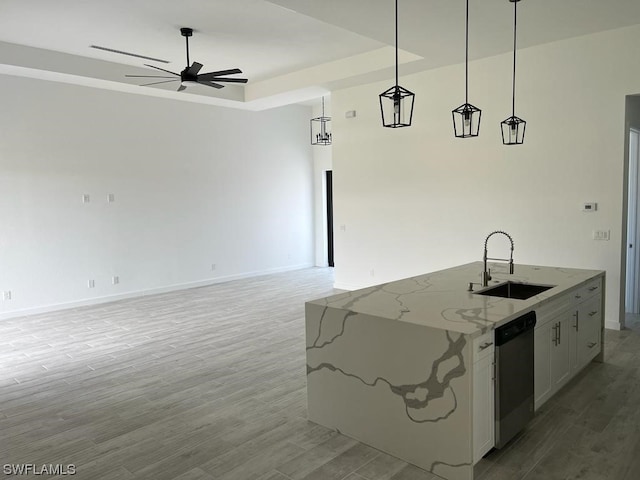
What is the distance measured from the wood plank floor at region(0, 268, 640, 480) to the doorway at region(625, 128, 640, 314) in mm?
1267

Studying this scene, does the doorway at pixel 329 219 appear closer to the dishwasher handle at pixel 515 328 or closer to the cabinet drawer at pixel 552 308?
the cabinet drawer at pixel 552 308

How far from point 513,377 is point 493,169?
380 cm

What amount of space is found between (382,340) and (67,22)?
192 inches

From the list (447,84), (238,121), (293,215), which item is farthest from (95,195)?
(447,84)

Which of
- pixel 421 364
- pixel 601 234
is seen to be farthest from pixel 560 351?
pixel 601 234

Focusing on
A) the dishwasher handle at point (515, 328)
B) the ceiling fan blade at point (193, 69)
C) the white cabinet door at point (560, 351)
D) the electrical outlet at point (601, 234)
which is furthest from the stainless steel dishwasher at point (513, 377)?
the ceiling fan blade at point (193, 69)

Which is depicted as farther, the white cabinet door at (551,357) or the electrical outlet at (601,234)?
the electrical outlet at (601,234)

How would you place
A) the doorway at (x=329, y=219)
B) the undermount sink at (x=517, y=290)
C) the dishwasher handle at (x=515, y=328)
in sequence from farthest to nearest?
the doorway at (x=329, y=219) < the undermount sink at (x=517, y=290) < the dishwasher handle at (x=515, y=328)

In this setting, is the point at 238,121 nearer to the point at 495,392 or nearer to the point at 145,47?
the point at 145,47

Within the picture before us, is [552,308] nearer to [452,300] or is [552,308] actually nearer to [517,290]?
[517,290]

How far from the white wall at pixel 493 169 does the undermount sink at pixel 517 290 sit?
212cm

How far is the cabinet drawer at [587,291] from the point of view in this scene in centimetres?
358

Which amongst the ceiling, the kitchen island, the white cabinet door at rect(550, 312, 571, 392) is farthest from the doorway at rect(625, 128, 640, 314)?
the white cabinet door at rect(550, 312, 571, 392)

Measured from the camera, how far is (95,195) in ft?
23.9
